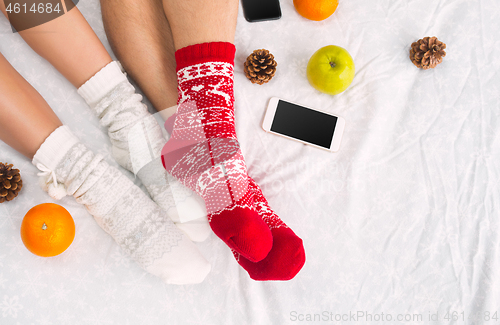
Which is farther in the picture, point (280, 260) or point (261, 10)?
point (261, 10)

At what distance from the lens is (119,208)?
60cm

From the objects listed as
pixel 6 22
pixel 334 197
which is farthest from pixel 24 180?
pixel 334 197

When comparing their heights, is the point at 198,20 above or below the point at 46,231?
above

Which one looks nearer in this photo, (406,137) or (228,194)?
(228,194)

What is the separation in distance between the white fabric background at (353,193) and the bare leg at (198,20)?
14 centimetres

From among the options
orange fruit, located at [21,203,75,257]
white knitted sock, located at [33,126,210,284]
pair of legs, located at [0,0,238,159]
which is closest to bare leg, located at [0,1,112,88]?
pair of legs, located at [0,0,238,159]

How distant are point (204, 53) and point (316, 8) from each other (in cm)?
30

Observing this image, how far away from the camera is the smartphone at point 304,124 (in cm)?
72

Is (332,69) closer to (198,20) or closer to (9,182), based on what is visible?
(198,20)

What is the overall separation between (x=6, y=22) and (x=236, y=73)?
1.60ft

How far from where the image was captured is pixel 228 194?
22.9 inches

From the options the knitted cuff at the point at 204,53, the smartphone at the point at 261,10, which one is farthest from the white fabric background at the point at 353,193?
the knitted cuff at the point at 204,53

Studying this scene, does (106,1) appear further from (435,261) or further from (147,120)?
(435,261)

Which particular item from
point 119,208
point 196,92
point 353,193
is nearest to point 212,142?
point 196,92
